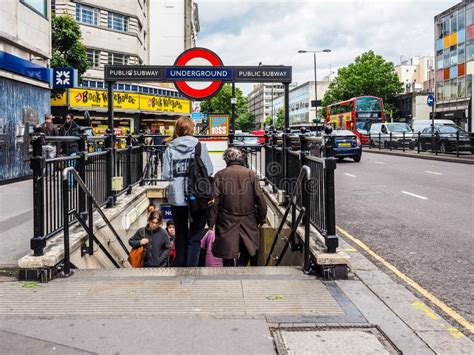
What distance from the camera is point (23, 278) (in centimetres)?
496

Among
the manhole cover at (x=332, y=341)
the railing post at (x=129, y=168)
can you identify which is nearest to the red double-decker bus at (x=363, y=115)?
the railing post at (x=129, y=168)

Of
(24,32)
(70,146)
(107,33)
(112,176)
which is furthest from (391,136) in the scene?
(112,176)

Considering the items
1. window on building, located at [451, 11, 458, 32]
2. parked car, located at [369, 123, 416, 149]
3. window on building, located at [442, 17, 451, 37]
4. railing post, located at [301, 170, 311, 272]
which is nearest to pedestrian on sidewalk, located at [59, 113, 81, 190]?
railing post, located at [301, 170, 311, 272]

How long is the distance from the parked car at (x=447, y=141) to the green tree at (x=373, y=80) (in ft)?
163

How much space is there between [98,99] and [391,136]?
20136mm

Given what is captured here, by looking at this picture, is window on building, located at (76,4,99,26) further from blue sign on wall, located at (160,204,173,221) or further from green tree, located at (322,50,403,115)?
green tree, located at (322,50,403,115)

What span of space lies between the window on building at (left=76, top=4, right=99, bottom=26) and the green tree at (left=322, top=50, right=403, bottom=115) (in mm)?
51845

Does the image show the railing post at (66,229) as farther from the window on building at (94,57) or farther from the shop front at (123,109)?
the window on building at (94,57)

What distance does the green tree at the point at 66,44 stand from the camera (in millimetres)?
28453

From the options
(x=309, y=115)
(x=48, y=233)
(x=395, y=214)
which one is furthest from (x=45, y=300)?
(x=309, y=115)

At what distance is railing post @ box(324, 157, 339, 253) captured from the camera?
5.12 metres

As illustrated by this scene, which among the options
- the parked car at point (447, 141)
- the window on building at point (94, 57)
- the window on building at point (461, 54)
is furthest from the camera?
the window on building at point (461, 54)

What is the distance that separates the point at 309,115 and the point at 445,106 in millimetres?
77149

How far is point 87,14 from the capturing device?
36.6 meters
